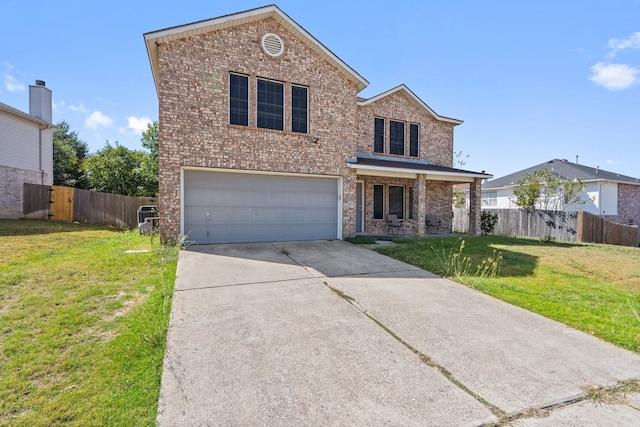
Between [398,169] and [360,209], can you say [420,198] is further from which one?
[360,209]

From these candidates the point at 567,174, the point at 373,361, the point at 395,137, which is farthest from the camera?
the point at 567,174

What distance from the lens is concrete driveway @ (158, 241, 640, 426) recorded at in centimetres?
252

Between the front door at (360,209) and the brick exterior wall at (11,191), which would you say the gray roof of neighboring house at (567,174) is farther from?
the brick exterior wall at (11,191)

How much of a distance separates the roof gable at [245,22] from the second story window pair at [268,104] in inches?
62.1

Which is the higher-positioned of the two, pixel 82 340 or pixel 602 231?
pixel 602 231

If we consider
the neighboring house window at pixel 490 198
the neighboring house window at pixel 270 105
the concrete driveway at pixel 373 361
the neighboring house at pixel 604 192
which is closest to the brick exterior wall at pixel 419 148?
the neighboring house window at pixel 270 105

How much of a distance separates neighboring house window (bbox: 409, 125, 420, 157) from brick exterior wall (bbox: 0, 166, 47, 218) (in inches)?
889

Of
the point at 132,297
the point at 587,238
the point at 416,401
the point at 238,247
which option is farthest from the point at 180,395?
the point at 587,238

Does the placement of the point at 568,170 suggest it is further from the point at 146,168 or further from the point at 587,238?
the point at 146,168

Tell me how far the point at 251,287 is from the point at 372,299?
2336 mm

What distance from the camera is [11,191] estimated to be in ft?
57.2

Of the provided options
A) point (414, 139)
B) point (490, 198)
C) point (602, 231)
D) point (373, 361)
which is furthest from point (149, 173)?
point (602, 231)

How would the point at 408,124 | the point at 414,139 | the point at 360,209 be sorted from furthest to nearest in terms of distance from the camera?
the point at 414,139 < the point at 408,124 < the point at 360,209

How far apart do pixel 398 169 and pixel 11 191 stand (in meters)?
21.6
